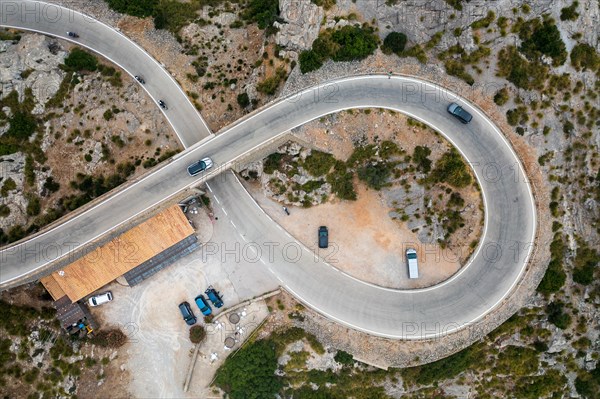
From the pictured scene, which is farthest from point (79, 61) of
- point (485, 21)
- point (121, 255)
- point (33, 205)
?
point (485, 21)

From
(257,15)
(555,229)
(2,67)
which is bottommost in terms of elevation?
(555,229)

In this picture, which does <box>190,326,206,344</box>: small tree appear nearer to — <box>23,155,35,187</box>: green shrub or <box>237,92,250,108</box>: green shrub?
<box>23,155,35,187</box>: green shrub

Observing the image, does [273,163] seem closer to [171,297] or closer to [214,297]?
[214,297]

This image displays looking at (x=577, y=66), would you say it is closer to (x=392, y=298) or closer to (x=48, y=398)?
(x=392, y=298)

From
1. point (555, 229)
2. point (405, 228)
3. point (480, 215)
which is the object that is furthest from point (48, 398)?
point (555, 229)

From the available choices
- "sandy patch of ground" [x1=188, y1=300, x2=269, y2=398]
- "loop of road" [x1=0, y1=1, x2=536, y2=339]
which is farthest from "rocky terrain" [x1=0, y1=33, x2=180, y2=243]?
"sandy patch of ground" [x1=188, y1=300, x2=269, y2=398]

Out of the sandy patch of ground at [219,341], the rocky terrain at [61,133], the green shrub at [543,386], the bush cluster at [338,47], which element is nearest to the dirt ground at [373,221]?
the bush cluster at [338,47]
